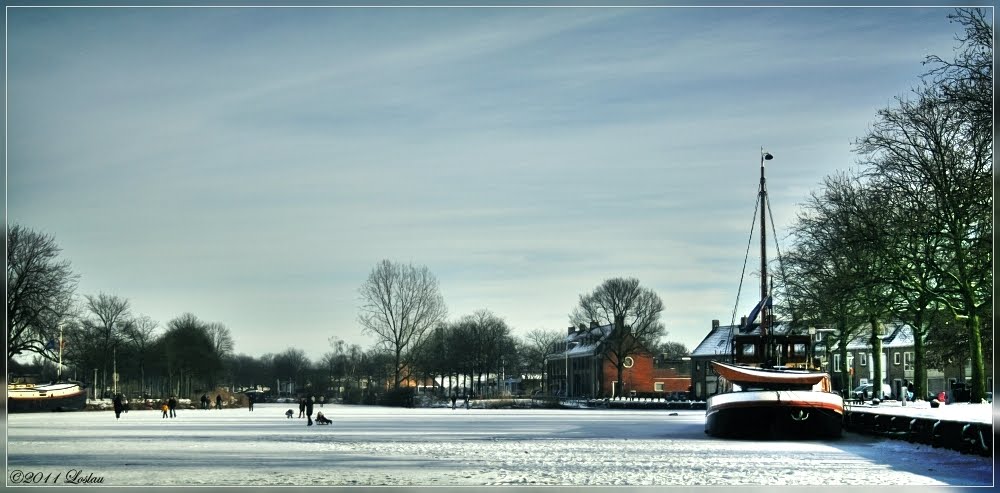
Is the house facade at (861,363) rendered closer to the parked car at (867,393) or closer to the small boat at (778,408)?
the parked car at (867,393)

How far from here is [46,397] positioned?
97.5 meters

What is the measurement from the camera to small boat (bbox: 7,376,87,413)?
307ft

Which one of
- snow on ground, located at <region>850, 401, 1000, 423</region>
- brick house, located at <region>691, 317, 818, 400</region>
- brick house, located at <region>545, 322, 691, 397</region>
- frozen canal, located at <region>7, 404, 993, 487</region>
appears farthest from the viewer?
brick house, located at <region>545, 322, 691, 397</region>

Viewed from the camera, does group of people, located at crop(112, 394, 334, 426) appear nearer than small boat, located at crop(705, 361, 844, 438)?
No

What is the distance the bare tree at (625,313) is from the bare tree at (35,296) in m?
63.9

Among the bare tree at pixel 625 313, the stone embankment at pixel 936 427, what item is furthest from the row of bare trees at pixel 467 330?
the stone embankment at pixel 936 427

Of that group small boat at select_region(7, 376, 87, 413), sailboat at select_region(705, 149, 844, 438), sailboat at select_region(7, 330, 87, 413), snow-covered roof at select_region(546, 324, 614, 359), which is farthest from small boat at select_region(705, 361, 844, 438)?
snow-covered roof at select_region(546, 324, 614, 359)

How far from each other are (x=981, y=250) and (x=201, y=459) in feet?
114

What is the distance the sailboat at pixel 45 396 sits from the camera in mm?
93625

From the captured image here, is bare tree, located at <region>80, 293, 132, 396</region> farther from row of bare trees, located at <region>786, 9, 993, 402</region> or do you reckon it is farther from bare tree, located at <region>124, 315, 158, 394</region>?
row of bare trees, located at <region>786, 9, 993, 402</region>

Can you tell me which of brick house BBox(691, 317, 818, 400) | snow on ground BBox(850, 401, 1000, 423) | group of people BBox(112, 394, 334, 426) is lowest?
group of people BBox(112, 394, 334, 426)

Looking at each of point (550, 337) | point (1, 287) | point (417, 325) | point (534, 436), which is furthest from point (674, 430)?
point (550, 337)

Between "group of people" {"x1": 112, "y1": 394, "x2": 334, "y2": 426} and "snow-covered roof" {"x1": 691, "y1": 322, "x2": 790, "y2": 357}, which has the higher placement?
"snow-covered roof" {"x1": 691, "y1": 322, "x2": 790, "y2": 357}

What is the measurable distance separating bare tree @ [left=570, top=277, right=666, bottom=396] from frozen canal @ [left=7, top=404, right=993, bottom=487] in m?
80.6
